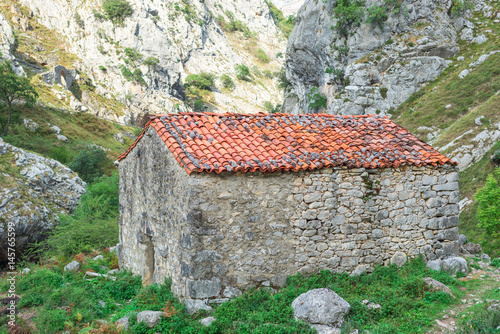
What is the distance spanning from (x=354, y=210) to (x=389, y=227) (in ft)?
3.64

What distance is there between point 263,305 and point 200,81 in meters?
64.0

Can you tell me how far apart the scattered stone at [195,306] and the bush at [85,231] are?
8.86 metres

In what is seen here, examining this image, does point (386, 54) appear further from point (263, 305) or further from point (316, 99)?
point (263, 305)

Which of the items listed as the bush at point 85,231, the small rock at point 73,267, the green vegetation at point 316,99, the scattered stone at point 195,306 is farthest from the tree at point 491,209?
the green vegetation at point 316,99

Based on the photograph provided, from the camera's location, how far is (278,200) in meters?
7.52

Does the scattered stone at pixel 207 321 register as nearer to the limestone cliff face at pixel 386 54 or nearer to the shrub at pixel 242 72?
the limestone cliff face at pixel 386 54

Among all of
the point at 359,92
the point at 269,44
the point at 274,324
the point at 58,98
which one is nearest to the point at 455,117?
the point at 359,92

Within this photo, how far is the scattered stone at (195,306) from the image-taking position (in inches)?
266

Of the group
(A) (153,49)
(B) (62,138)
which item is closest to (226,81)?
(A) (153,49)

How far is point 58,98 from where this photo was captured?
43.2m

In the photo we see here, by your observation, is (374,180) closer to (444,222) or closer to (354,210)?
(354,210)

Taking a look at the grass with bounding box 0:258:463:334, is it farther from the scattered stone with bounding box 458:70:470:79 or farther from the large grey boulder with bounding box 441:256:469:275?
the scattered stone with bounding box 458:70:470:79

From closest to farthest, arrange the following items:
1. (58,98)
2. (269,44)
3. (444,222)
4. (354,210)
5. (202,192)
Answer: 1. (202,192)
2. (354,210)
3. (444,222)
4. (58,98)
5. (269,44)

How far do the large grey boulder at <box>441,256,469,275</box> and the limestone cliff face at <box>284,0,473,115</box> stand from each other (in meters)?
20.0
